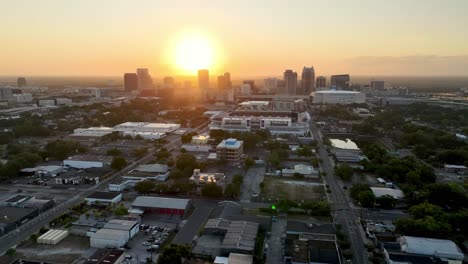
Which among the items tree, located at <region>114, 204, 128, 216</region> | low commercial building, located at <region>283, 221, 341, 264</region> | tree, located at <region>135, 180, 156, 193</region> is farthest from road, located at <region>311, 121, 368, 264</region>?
tree, located at <region>135, 180, 156, 193</region>

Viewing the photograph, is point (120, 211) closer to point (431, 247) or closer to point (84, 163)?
point (84, 163)

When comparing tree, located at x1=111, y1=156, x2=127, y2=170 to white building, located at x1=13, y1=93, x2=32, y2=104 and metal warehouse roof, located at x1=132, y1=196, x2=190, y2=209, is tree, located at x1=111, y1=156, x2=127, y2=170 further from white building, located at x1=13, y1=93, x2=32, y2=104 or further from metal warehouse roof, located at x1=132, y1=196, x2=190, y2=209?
white building, located at x1=13, y1=93, x2=32, y2=104

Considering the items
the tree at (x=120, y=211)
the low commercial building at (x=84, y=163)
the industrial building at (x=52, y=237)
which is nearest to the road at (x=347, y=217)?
the tree at (x=120, y=211)

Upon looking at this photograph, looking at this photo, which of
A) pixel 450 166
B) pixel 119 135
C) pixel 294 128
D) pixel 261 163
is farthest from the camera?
pixel 294 128

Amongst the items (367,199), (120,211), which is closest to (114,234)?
(120,211)

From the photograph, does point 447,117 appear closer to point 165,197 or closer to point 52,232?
point 165,197

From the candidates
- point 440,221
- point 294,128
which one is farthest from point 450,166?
point 294,128

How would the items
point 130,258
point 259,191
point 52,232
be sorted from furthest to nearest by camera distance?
point 259,191, point 52,232, point 130,258

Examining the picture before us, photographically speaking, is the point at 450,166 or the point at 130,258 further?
the point at 450,166
